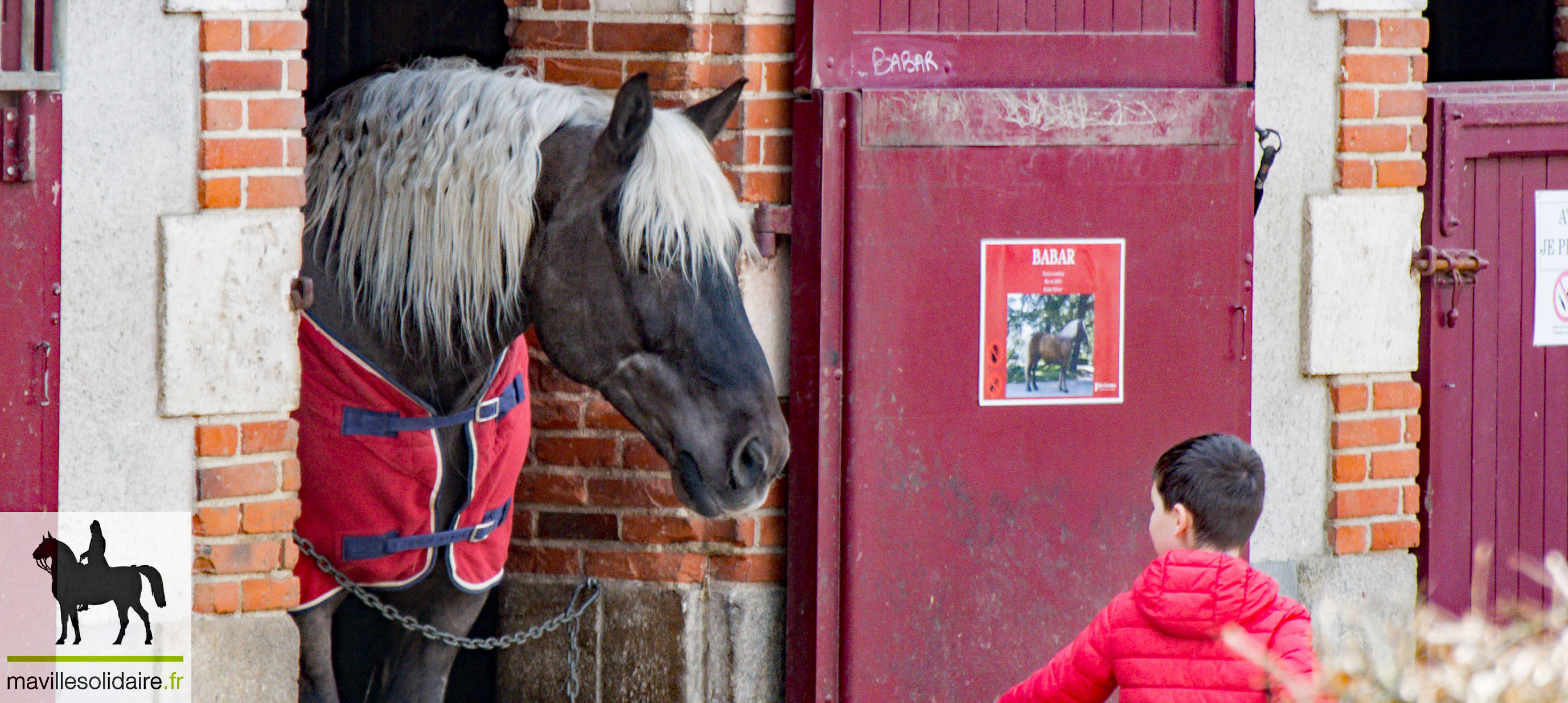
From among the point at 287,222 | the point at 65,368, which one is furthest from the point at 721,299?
the point at 65,368

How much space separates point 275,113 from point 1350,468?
3.14 metres

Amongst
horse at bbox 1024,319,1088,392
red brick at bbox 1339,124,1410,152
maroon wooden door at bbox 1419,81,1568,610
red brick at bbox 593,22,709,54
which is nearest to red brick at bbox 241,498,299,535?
red brick at bbox 593,22,709,54

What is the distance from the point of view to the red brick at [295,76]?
3.63m

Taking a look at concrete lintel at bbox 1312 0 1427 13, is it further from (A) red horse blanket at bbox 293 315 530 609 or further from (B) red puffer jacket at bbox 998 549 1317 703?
(A) red horse blanket at bbox 293 315 530 609

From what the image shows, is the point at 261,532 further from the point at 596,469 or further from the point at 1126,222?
the point at 1126,222

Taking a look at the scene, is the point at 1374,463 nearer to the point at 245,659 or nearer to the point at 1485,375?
the point at 1485,375

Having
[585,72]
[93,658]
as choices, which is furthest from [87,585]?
[585,72]

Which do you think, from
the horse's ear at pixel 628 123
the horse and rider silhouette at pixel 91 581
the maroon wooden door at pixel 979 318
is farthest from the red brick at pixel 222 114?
the maroon wooden door at pixel 979 318

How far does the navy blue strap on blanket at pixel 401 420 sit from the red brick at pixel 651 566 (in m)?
0.76

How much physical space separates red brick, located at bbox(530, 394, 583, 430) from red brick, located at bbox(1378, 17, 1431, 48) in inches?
98.0

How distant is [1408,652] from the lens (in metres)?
1.81

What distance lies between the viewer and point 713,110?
3.91m

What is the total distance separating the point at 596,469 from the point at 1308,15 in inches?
92.6

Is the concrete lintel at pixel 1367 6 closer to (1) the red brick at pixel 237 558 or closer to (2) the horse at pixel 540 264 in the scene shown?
(2) the horse at pixel 540 264
